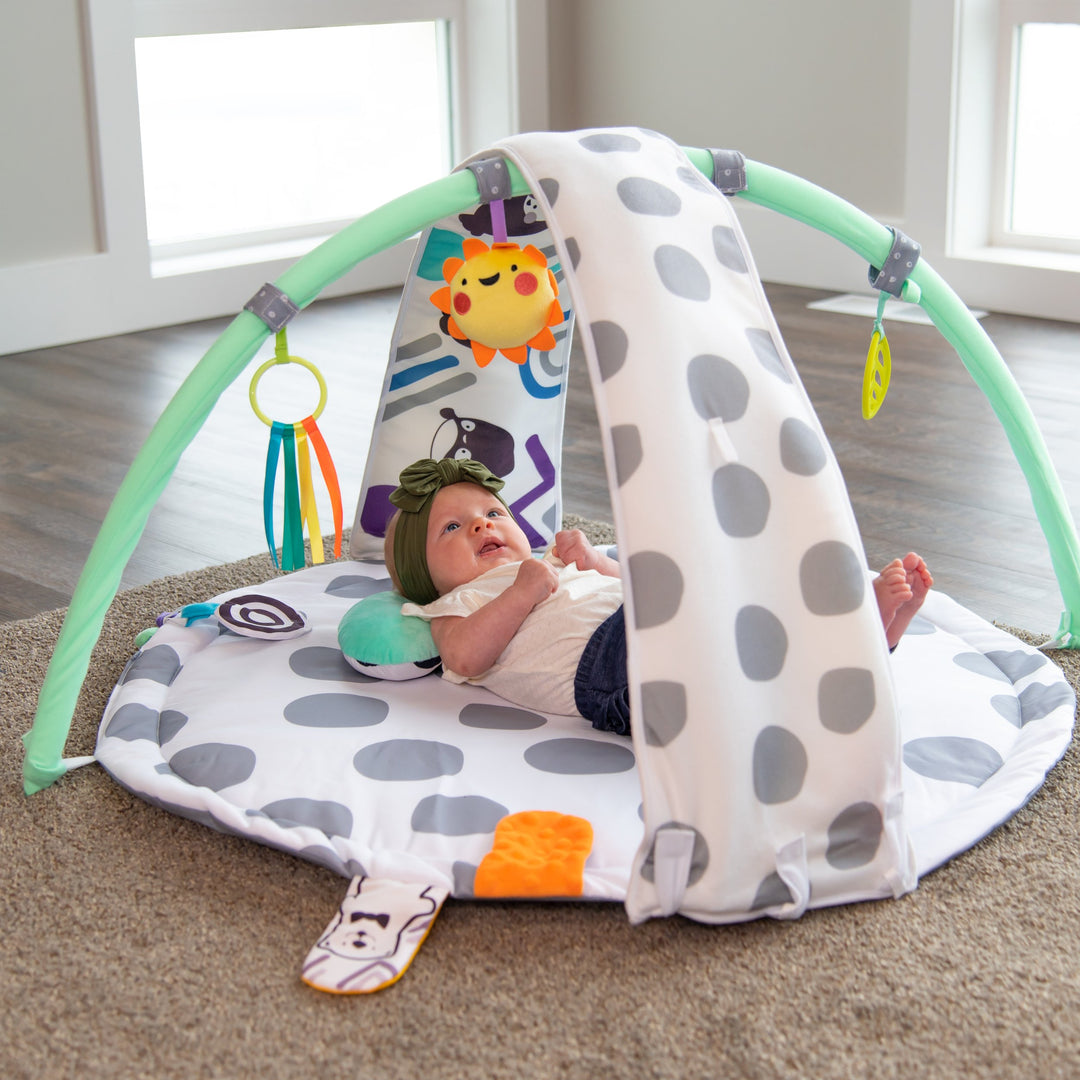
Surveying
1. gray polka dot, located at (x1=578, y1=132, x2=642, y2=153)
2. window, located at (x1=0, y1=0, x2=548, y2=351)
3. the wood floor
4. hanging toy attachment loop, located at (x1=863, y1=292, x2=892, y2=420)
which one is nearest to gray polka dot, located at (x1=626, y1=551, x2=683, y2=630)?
gray polka dot, located at (x1=578, y1=132, x2=642, y2=153)

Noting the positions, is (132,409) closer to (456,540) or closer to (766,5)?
(456,540)

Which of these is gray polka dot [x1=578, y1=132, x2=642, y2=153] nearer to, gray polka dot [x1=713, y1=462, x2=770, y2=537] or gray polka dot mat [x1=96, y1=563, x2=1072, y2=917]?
gray polka dot [x1=713, y1=462, x2=770, y2=537]

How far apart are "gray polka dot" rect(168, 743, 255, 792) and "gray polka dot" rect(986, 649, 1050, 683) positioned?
87 centimetres

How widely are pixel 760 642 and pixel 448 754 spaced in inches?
15.3

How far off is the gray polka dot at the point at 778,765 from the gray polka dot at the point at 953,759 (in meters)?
0.25

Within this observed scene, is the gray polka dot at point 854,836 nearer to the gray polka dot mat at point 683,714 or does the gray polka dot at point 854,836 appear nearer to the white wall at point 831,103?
the gray polka dot mat at point 683,714

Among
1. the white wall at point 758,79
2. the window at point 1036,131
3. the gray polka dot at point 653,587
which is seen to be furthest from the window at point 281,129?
the gray polka dot at point 653,587

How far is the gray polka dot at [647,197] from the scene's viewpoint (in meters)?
1.28

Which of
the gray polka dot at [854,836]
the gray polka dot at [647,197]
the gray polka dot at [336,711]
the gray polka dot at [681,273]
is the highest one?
the gray polka dot at [647,197]

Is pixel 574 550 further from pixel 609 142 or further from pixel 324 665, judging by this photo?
pixel 609 142

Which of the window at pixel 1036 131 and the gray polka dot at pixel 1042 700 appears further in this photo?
the window at pixel 1036 131

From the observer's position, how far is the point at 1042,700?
152cm

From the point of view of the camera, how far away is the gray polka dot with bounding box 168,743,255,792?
1.38m

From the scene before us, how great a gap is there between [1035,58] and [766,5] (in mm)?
760
